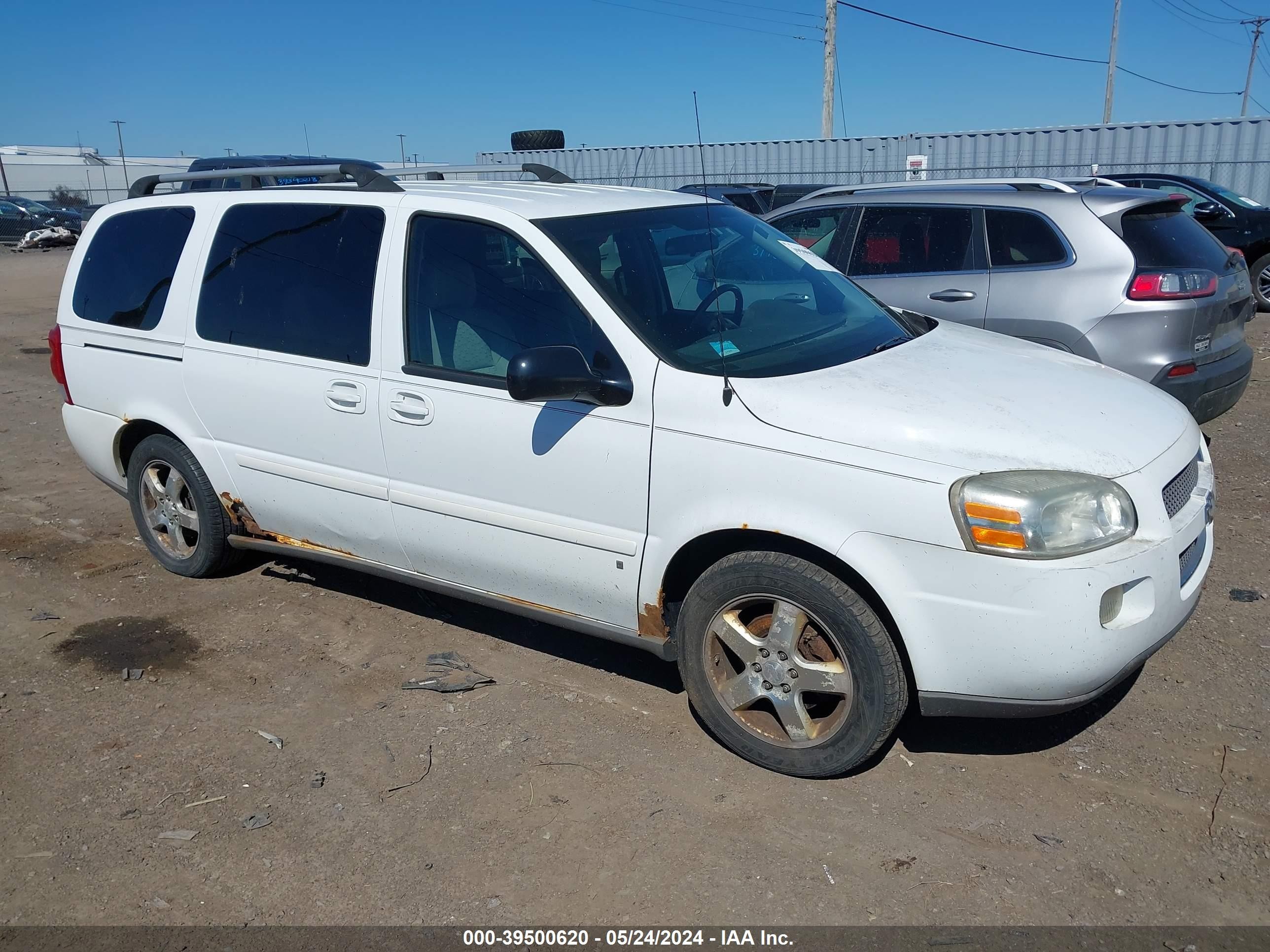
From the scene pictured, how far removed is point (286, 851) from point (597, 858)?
0.96 metres

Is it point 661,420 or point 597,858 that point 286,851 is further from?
point 661,420

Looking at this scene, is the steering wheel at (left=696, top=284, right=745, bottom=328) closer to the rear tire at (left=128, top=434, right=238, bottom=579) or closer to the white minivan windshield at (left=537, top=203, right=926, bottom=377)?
the white minivan windshield at (left=537, top=203, right=926, bottom=377)

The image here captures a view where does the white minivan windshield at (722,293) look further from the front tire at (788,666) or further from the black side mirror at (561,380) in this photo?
the front tire at (788,666)

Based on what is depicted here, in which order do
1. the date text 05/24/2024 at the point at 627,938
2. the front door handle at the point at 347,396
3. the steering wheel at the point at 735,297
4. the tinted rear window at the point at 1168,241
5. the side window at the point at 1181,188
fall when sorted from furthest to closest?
the side window at the point at 1181,188 < the tinted rear window at the point at 1168,241 < the front door handle at the point at 347,396 < the steering wheel at the point at 735,297 < the date text 05/24/2024 at the point at 627,938

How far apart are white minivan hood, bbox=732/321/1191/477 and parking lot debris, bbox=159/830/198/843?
221 centimetres

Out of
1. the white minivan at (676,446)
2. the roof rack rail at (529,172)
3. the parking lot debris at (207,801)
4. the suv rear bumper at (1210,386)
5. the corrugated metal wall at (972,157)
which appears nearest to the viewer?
the white minivan at (676,446)

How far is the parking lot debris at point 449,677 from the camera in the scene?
4188mm

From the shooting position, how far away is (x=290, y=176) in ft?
16.6

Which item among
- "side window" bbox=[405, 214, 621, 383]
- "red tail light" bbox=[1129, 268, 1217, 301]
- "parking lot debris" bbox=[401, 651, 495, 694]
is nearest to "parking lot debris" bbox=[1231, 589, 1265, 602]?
"red tail light" bbox=[1129, 268, 1217, 301]

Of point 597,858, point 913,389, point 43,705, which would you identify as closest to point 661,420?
point 913,389

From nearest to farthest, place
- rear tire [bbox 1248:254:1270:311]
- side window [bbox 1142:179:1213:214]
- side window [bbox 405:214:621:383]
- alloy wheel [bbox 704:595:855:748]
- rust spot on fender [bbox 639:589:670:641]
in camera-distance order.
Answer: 1. alloy wheel [bbox 704:595:855:748]
2. rust spot on fender [bbox 639:589:670:641]
3. side window [bbox 405:214:621:383]
4. rear tire [bbox 1248:254:1270:311]
5. side window [bbox 1142:179:1213:214]

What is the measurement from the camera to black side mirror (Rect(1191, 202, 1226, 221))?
42.5ft

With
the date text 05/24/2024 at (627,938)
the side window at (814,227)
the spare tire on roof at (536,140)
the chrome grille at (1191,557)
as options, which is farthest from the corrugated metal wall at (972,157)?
the date text 05/24/2024 at (627,938)

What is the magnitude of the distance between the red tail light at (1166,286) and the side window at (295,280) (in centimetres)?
423
